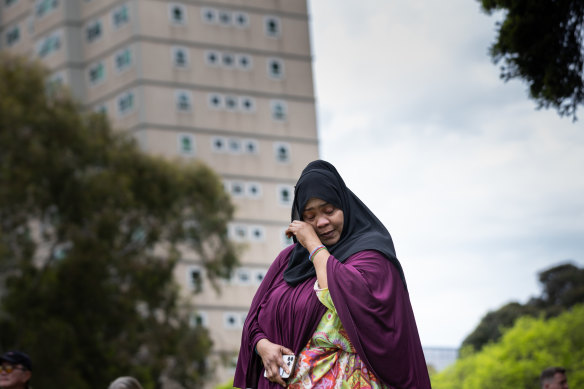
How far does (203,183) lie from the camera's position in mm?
35938

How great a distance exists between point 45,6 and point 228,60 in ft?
40.9

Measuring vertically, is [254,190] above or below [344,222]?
above

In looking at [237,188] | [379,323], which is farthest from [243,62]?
[379,323]

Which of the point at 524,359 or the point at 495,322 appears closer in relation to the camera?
the point at 524,359

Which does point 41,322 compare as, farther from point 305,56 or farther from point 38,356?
point 305,56

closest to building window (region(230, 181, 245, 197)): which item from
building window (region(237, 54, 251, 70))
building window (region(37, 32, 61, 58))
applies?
building window (region(237, 54, 251, 70))

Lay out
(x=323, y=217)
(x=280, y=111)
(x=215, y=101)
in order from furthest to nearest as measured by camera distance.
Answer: (x=280, y=111)
(x=215, y=101)
(x=323, y=217)

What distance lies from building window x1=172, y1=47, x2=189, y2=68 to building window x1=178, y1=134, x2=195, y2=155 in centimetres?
409

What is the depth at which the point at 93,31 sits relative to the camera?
2579 inches

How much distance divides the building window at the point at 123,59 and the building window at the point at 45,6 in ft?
20.4

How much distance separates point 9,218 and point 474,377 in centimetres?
1386

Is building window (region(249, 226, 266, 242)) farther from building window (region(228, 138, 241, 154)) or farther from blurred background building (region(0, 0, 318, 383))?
building window (region(228, 138, 241, 154))

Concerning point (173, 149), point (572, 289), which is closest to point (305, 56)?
point (173, 149)

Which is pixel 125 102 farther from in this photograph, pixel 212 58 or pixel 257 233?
pixel 257 233
